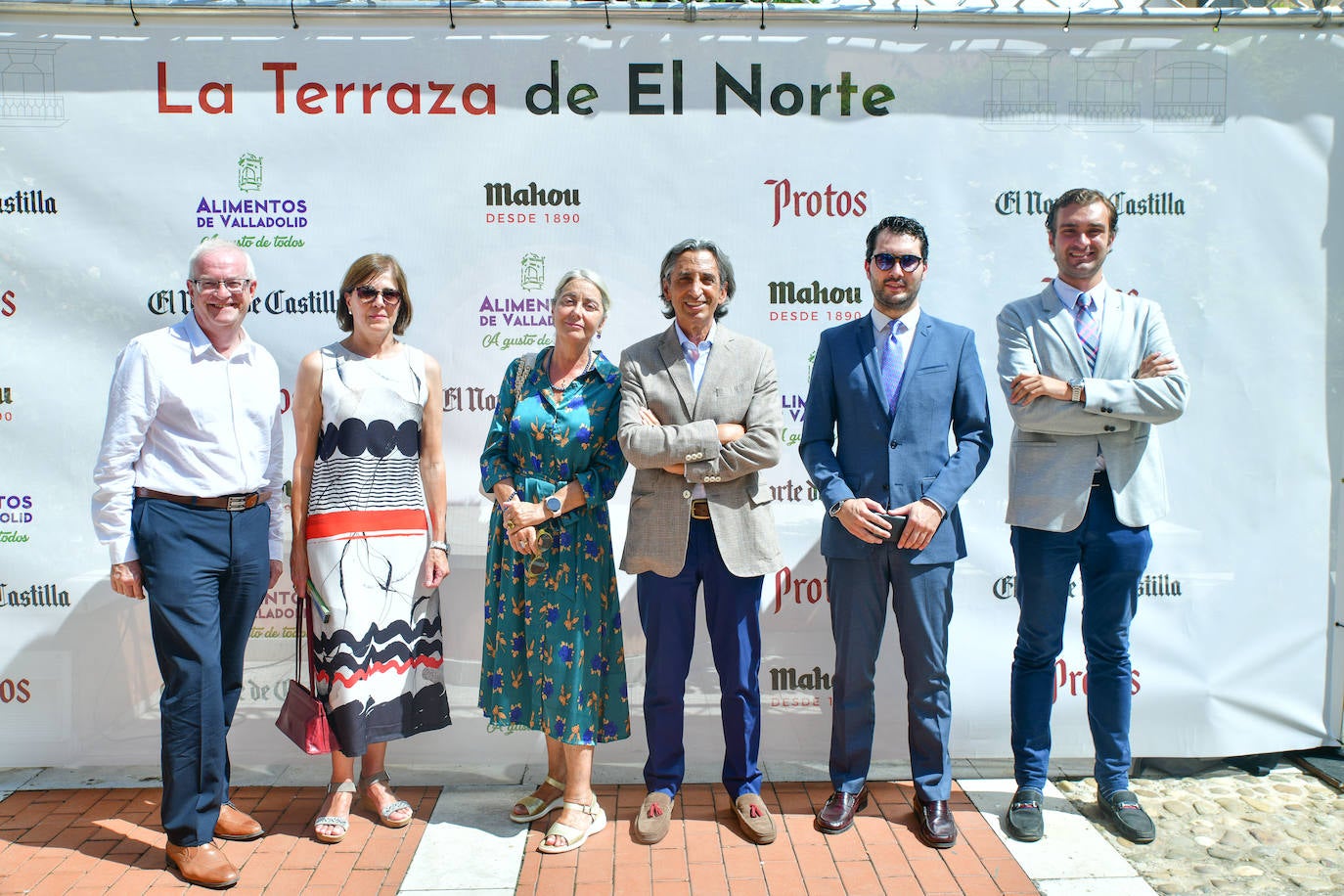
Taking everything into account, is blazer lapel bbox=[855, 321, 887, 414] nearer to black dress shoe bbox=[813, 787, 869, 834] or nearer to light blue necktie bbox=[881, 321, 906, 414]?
light blue necktie bbox=[881, 321, 906, 414]

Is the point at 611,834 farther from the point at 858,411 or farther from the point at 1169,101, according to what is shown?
the point at 1169,101

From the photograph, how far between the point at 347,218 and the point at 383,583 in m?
1.54

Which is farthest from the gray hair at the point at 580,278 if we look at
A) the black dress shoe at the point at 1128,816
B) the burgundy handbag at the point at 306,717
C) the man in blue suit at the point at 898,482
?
the black dress shoe at the point at 1128,816

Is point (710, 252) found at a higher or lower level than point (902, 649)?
higher

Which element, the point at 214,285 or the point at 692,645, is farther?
the point at 692,645

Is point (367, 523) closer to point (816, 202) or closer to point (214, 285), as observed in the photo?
point (214, 285)

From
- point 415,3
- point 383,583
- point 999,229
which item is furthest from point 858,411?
point 415,3

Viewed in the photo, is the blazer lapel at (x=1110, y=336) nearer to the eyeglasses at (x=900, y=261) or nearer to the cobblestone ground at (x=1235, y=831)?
the eyeglasses at (x=900, y=261)

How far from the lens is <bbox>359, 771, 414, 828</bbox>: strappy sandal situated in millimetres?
3457

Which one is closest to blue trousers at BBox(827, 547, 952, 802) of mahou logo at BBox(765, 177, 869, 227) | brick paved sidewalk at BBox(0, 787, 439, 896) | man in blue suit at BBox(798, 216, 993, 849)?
man in blue suit at BBox(798, 216, 993, 849)

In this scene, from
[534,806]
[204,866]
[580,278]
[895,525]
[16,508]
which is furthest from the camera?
[16,508]

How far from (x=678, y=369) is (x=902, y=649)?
124cm

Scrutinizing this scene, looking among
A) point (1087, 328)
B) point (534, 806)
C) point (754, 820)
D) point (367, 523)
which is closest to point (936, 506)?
point (1087, 328)

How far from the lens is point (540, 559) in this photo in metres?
3.32
